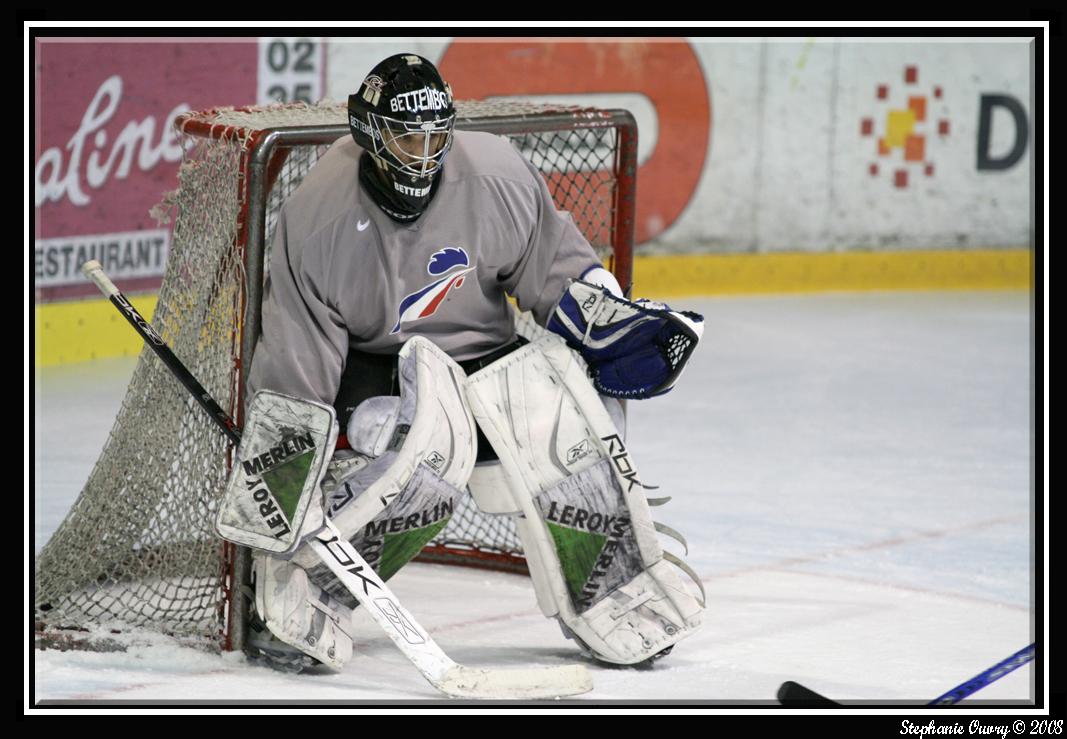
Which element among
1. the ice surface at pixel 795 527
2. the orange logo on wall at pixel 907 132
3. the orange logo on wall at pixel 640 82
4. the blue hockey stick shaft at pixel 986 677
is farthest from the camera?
the orange logo on wall at pixel 907 132

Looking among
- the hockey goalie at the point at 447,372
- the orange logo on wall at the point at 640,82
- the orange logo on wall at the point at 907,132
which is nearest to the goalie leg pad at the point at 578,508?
the hockey goalie at the point at 447,372

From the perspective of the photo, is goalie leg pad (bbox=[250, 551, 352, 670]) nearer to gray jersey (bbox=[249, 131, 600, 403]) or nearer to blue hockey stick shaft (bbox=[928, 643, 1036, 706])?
gray jersey (bbox=[249, 131, 600, 403])

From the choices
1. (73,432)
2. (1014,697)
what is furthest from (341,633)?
(73,432)

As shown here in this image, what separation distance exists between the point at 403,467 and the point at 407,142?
0.51 meters

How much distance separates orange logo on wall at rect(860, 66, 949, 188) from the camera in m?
7.04

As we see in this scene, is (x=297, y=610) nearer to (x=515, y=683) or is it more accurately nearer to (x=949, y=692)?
(x=515, y=683)

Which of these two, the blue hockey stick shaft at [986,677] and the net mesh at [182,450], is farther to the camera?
the net mesh at [182,450]

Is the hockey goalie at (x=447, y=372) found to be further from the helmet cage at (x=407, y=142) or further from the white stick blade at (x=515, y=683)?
the white stick blade at (x=515, y=683)

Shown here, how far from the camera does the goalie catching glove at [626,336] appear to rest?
2.86 m

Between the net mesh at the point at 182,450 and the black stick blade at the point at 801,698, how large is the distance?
900 millimetres

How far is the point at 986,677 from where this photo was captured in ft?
8.44

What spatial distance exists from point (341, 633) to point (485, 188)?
758 mm

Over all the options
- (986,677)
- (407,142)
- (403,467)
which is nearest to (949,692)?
(986,677)

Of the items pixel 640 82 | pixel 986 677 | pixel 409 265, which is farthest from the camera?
pixel 640 82
